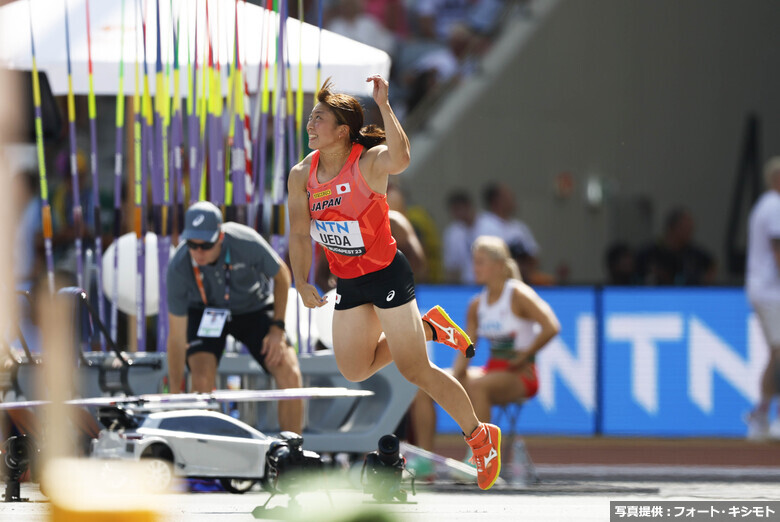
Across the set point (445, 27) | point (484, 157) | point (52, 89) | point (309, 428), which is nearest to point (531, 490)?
point (309, 428)

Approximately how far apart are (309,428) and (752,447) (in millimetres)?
4612

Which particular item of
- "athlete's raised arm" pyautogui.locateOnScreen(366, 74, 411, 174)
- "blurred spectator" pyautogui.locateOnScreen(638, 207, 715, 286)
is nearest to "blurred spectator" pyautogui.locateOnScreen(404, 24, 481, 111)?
"blurred spectator" pyautogui.locateOnScreen(638, 207, 715, 286)

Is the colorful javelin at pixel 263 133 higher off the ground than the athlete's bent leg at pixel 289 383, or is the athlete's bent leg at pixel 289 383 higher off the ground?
the colorful javelin at pixel 263 133

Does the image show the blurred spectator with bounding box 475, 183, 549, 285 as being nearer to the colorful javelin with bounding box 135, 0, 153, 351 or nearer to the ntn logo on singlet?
the colorful javelin with bounding box 135, 0, 153, 351

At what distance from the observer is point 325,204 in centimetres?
702

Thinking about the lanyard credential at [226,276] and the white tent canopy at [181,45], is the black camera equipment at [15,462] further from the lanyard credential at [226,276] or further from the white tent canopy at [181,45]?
the white tent canopy at [181,45]

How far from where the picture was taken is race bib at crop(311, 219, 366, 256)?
6.96m

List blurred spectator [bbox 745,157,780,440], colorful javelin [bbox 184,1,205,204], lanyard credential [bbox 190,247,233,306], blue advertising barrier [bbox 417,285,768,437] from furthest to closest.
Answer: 1. blue advertising barrier [bbox 417,285,768,437]
2. blurred spectator [bbox 745,157,780,440]
3. colorful javelin [bbox 184,1,205,204]
4. lanyard credential [bbox 190,247,233,306]

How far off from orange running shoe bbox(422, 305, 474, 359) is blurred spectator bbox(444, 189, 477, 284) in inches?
261

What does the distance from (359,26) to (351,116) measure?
9.96 m

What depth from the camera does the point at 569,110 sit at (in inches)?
669

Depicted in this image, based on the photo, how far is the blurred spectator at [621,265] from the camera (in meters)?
14.8

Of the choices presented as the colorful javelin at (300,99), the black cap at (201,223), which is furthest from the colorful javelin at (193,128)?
the black cap at (201,223)

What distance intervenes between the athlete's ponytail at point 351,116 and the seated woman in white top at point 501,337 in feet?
11.2
